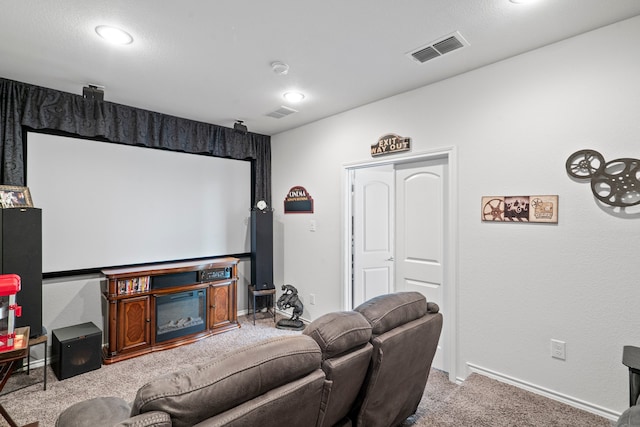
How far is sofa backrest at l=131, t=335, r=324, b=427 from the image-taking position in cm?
97

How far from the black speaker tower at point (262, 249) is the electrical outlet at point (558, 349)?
10.6 ft

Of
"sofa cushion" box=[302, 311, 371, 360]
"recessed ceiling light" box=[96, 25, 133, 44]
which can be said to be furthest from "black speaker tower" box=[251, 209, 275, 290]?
"sofa cushion" box=[302, 311, 371, 360]

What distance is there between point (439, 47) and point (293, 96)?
150cm

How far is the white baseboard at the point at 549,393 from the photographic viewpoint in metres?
2.08

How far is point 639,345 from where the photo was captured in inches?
78.0

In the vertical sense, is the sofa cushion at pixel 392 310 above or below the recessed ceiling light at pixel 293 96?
below

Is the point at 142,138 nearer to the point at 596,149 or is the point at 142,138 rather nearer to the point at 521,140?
the point at 521,140

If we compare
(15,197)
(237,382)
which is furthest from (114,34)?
(237,382)

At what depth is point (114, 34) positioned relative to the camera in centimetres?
217

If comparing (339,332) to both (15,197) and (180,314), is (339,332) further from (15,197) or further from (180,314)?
(15,197)

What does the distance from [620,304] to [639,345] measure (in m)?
0.25

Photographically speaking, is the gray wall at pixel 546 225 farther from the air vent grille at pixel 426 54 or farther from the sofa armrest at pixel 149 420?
the sofa armrest at pixel 149 420

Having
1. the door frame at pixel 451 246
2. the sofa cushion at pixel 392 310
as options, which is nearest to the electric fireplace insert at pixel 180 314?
the sofa cushion at pixel 392 310

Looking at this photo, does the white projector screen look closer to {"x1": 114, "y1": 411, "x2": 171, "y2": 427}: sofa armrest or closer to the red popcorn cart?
the red popcorn cart
